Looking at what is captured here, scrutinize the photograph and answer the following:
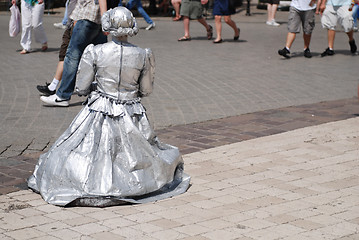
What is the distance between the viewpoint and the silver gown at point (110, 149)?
18.0 feet

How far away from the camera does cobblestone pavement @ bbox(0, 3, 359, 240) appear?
5.09 metres

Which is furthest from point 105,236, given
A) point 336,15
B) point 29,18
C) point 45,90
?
point 336,15

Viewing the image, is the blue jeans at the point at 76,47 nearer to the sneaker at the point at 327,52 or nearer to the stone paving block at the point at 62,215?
the stone paving block at the point at 62,215

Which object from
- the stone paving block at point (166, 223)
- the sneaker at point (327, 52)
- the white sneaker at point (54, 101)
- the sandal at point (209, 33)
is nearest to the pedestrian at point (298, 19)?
the sneaker at point (327, 52)

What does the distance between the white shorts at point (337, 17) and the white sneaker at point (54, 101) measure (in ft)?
21.8

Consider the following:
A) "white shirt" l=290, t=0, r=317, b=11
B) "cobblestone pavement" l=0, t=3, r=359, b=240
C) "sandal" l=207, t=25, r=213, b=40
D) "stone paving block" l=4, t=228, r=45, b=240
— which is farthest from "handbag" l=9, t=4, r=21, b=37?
"stone paving block" l=4, t=228, r=45, b=240

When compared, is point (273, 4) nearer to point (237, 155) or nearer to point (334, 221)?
point (237, 155)

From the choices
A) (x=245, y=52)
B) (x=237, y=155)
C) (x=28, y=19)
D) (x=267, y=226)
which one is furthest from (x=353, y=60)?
(x=267, y=226)

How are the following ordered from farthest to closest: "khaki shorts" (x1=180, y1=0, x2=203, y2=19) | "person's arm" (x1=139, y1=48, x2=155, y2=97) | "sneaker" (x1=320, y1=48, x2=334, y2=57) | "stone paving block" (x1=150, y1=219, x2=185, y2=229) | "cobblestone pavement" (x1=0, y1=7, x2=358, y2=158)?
"khaki shorts" (x1=180, y1=0, x2=203, y2=19)
"sneaker" (x1=320, y1=48, x2=334, y2=57)
"cobblestone pavement" (x1=0, y1=7, x2=358, y2=158)
"person's arm" (x1=139, y1=48, x2=155, y2=97)
"stone paving block" (x1=150, y1=219, x2=185, y2=229)

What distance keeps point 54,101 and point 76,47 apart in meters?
0.74

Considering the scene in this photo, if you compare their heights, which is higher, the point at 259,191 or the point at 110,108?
the point at 110,108

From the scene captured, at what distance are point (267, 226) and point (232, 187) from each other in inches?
39.4

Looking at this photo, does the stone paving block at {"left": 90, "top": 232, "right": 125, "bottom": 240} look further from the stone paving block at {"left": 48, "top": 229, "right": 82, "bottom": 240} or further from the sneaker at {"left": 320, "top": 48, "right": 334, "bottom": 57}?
the sneaker at {"left": 320, "top": 48, "right": 334, "bottom": 57}

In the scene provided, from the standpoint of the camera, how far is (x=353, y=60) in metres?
13.7
